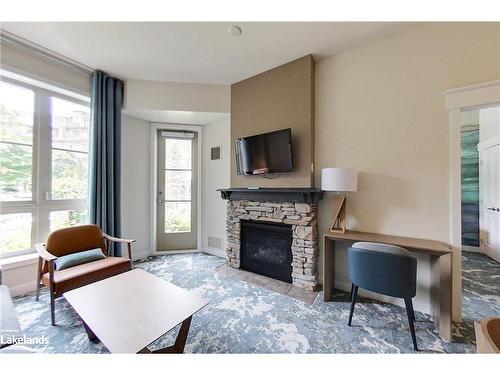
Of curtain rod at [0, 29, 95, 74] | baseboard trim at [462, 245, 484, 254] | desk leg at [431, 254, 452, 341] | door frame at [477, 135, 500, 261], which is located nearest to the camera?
desk leg at [431, 254, 452, 341]

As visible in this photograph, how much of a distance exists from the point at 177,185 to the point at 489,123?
5.65m

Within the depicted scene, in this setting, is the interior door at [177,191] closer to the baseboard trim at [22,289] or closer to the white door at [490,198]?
the baseboard trim at [22,289]

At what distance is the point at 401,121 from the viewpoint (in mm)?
2078

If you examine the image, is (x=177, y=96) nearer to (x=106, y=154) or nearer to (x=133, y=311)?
(x=106, y=154)

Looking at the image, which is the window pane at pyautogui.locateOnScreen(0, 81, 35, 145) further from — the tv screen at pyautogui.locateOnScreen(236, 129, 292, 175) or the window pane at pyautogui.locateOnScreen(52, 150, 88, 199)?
the tv screen at pyautogui.locateOnScreen(236, 129, 292, 175)

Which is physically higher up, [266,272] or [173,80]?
[173,80]

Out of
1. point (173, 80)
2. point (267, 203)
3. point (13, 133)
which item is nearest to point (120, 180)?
point (13, 133)

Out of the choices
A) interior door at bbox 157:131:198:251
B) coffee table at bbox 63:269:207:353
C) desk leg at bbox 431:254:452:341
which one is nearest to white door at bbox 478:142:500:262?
desk leg at bbox 431:254:452:341

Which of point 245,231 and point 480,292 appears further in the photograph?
point 245,231

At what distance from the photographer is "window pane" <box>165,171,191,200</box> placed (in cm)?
368

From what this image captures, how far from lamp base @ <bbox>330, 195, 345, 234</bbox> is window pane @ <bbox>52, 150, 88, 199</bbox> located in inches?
133
